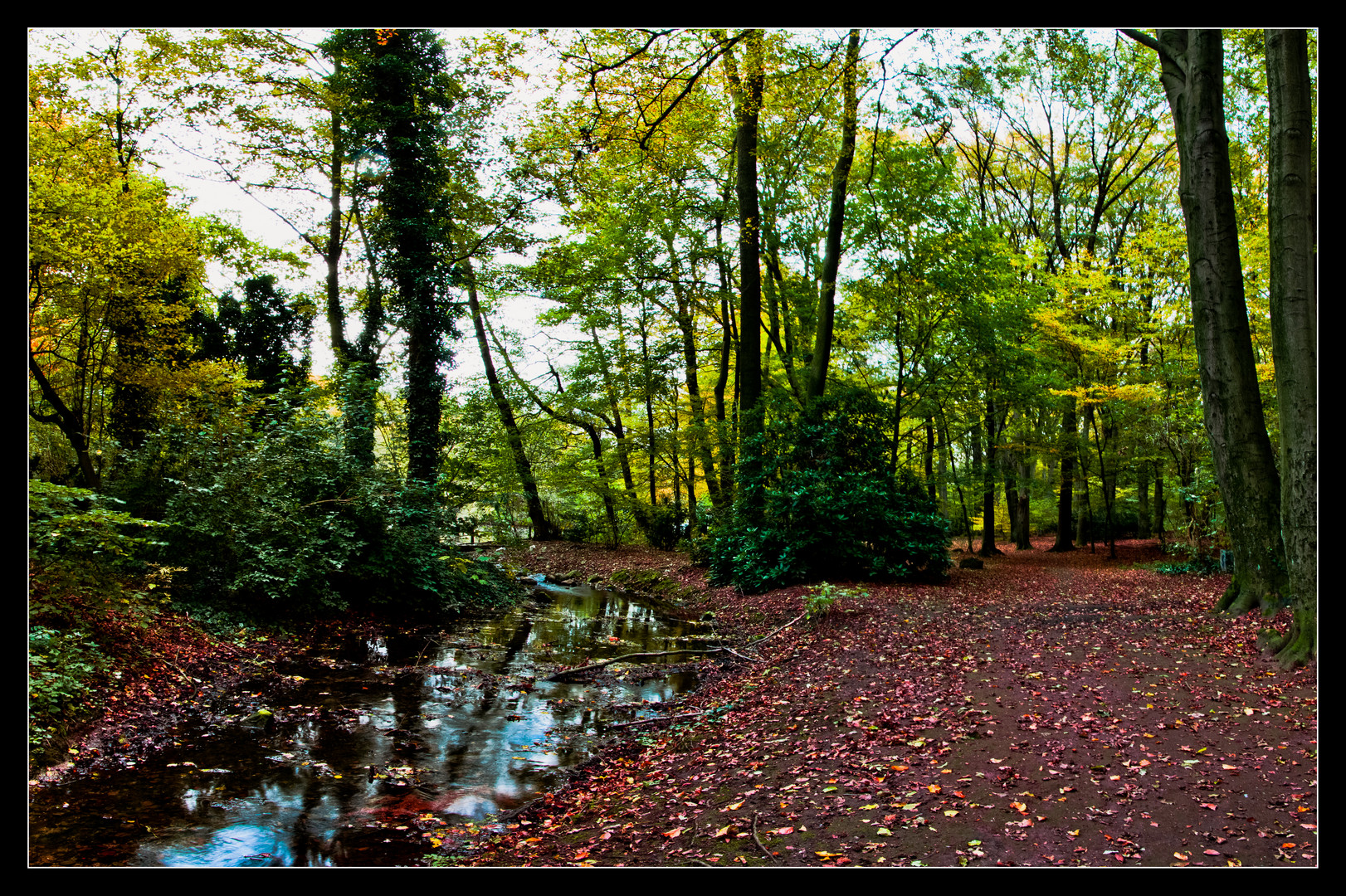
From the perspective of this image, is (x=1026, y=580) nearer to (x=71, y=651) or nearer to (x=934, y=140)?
(x=934, y=140)

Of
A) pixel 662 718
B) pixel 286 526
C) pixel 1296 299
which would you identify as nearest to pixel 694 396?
pixel 286 526

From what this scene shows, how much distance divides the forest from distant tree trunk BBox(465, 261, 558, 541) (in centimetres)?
14

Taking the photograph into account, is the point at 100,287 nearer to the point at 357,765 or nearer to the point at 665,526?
the point at 357,765

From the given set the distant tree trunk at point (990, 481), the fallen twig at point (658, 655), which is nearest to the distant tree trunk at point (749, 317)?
the fallen twig at point (658, 655)

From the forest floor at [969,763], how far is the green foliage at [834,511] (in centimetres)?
384

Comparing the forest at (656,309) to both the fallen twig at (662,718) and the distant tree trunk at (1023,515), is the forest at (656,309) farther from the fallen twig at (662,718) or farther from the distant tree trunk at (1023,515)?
the fallen twig at (662,718)

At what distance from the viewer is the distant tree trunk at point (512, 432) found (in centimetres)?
2216

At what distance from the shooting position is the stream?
13.2 ft

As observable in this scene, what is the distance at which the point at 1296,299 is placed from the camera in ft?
17.5

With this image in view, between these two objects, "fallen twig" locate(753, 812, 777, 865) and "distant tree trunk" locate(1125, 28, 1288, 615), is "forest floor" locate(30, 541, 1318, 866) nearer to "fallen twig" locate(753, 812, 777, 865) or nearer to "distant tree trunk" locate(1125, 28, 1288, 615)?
"fallen twig" locate(753, 812, 777, 865)

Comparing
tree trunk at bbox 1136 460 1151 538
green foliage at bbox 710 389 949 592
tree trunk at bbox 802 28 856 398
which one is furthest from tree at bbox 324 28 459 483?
tree trunk at bbox 1136 460 1151 538

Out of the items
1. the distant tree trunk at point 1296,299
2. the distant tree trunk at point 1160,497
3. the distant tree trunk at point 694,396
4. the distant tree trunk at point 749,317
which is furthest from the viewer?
the distant tree trunk at point 694,396
